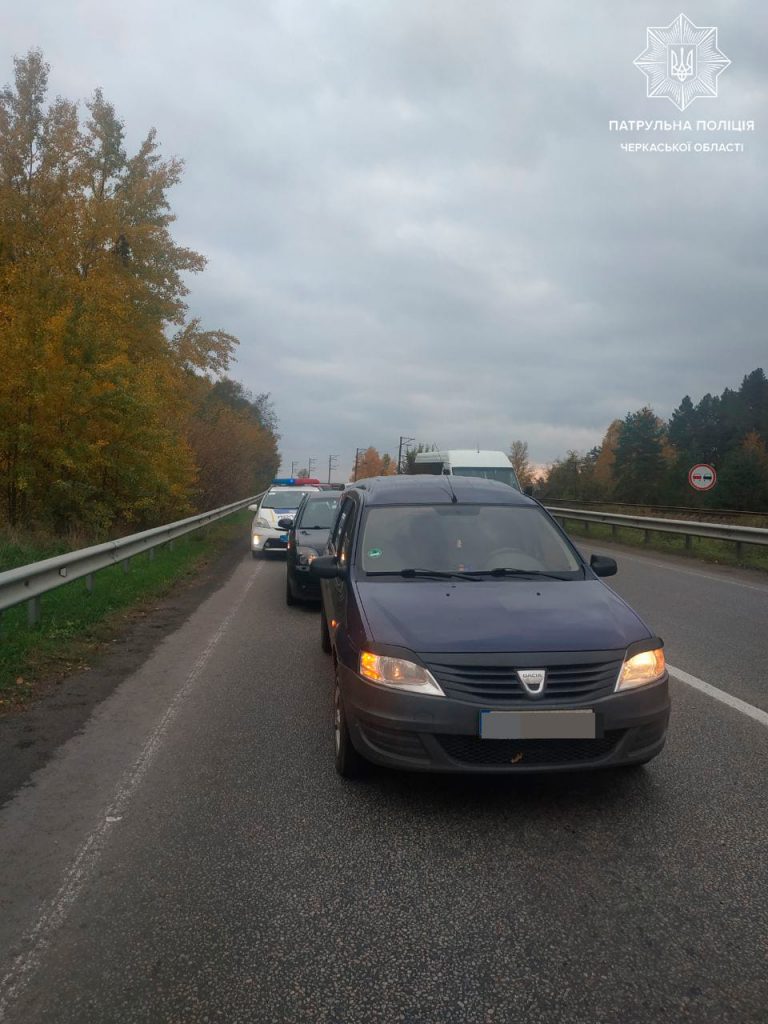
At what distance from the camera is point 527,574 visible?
5113 millimetres

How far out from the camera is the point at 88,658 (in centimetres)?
749

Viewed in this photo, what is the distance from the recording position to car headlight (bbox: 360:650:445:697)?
382cm

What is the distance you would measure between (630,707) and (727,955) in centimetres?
125

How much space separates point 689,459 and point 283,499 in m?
71.1

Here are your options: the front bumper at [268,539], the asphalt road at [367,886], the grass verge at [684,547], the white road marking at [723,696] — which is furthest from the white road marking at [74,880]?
the grass verge at [684,547]

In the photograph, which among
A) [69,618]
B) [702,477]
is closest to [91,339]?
[69,618]

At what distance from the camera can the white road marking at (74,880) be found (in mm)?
2621

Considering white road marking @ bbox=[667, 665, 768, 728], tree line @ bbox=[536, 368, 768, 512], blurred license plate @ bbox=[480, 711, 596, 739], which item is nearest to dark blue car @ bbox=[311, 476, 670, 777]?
blurred license plate @ bbox=[480, 711, 596, 739]

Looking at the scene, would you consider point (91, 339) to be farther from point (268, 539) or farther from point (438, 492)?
point (438, 492)

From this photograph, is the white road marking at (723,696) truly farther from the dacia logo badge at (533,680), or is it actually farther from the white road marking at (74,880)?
the white road marking at (74,880)

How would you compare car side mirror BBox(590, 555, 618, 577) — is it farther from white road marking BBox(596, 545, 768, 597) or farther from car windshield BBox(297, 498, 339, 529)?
white road marking BBox(596, 545, 768, 597)

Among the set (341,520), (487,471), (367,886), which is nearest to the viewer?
(367,886)

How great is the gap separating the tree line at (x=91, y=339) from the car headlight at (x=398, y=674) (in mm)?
11072

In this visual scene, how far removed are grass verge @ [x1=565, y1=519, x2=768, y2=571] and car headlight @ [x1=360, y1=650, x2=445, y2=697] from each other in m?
14.0
